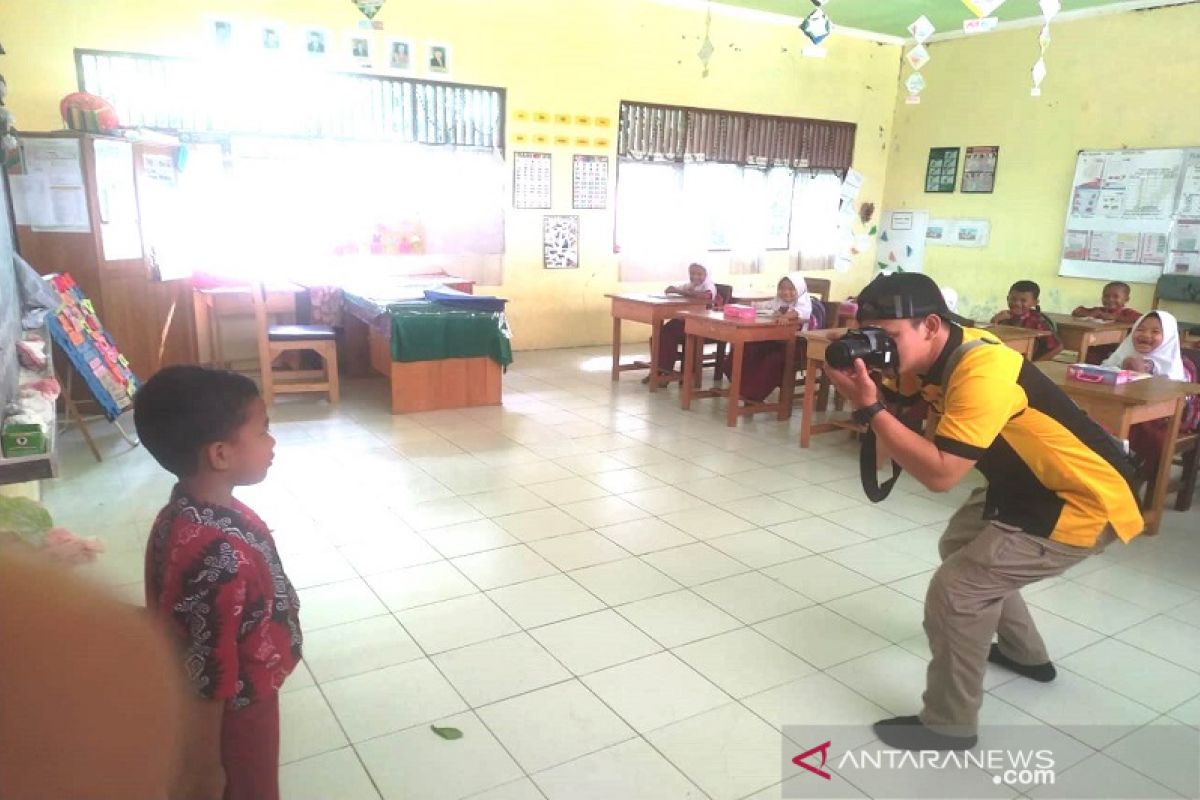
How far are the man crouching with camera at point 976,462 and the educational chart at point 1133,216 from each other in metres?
6.01

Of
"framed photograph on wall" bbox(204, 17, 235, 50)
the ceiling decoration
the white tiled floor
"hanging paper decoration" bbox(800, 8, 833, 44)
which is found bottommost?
the white tiled floor

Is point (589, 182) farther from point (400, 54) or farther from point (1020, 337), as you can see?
point (1020, 337)

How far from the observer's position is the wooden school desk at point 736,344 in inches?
203

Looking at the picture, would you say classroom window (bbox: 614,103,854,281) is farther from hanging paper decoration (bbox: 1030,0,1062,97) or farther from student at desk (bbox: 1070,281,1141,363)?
student at desk (bbox: 1070,281,1141,363)

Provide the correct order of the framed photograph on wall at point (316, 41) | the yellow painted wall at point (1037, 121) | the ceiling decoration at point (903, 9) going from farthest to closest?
the ceiling decoration at point (903, 9), the yellow painted wall at point (1037, 121), the framed photograph on wall at point (316, 41)

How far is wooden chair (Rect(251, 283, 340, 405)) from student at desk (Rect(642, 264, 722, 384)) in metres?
2.33

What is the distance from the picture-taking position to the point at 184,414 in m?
1.33

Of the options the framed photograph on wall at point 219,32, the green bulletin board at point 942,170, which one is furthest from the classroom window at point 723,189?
the framed photograph on wall at point 219,32

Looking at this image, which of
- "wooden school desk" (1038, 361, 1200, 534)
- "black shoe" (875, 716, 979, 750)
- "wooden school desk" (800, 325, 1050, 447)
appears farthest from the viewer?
"wooden school desk" (800, 325, 1050, 447)

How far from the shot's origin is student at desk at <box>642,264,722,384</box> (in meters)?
6.14

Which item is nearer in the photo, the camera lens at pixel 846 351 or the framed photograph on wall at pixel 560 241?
the camera lens at pixel 846 351

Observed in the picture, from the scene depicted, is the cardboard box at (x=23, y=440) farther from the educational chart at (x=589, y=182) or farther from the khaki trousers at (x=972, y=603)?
the educational chart at (x=589, y=182)

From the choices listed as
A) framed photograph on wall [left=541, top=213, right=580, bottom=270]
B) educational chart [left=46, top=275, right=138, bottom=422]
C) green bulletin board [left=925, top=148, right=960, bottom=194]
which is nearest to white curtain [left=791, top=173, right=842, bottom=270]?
green bulletin board [left=925, top=148, right=960, bottom=194]

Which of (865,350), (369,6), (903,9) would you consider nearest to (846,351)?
(865,350)
